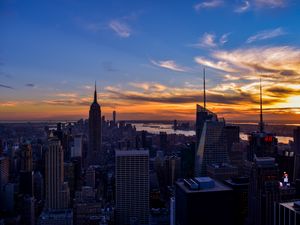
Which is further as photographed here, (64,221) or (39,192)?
(39,192)

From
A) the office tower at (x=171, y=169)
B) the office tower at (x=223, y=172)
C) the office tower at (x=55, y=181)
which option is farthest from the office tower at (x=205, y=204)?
the office tower at (x=171, y=169)

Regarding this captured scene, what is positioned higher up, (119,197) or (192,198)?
(192,198)

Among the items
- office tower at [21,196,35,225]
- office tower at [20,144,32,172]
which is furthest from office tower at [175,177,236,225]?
office tower at [20,144,32,172]

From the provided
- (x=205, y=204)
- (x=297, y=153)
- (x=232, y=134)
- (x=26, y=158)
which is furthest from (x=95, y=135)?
(x=205, y=204)

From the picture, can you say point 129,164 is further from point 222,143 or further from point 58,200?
point 222,143

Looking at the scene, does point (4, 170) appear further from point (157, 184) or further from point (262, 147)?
point (262, 147)

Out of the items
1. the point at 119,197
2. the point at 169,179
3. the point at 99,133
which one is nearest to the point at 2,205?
the point at 119,197
